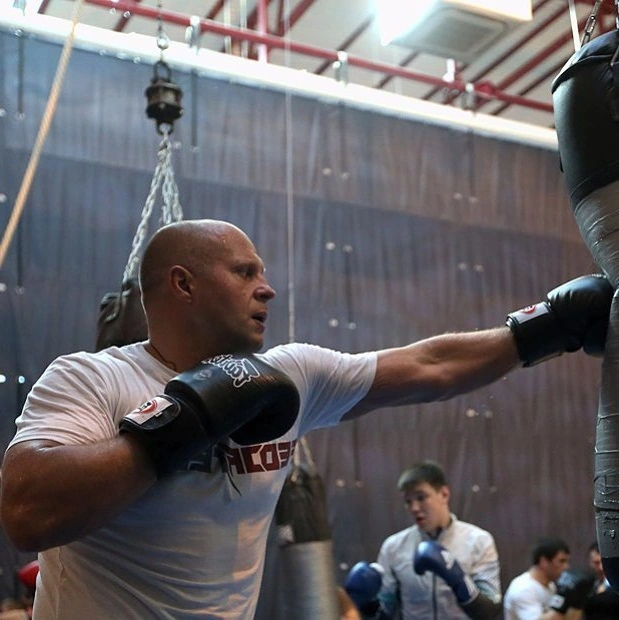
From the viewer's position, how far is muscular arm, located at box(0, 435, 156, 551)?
48.9 inches

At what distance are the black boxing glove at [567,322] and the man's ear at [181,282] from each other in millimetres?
705

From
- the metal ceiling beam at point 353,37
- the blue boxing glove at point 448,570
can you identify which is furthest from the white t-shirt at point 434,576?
the metal ceiling beam at point 353,37

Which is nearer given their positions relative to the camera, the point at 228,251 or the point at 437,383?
the point at 228,251

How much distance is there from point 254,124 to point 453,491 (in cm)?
231

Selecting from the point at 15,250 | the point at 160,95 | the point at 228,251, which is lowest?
the point at 228,251

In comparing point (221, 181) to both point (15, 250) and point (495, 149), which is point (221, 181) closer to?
point (15, 250)

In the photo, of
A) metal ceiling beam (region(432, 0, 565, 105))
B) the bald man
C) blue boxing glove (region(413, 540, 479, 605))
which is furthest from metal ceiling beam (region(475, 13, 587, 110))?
the bald man

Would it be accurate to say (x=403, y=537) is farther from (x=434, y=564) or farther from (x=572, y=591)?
(x=572, y=591)

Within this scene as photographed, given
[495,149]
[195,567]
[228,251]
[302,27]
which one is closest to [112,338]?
[228,251]

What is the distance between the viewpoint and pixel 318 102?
203 inches

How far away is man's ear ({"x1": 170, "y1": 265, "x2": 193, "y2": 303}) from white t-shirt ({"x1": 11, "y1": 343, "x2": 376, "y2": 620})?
146 mm

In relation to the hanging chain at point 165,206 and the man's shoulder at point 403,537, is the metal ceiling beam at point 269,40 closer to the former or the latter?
the hanging chain at point 165,206

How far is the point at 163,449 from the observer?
130 centimetres

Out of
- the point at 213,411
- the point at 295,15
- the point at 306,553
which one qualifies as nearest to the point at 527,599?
the point at 306,553
